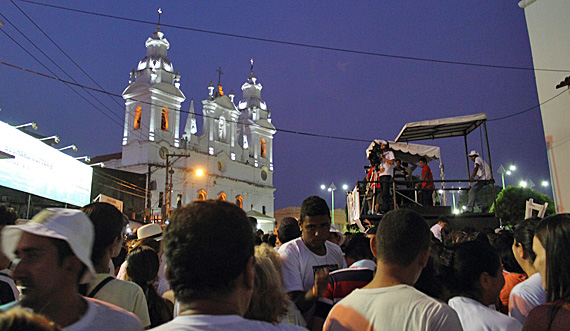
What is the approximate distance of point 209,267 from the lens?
1.40 m

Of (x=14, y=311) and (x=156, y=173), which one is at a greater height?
(x=156, y=173)

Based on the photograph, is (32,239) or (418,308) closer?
(32,239)

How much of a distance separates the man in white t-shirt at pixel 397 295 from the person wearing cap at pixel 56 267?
1168 mm

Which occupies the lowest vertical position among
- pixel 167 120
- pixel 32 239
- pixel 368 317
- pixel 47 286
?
pixel 368 317

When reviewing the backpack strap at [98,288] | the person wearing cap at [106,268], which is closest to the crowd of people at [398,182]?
the person wearing cap at [106,268]

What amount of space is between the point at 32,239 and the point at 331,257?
7.79 ft

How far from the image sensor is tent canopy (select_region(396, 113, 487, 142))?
11730 mm

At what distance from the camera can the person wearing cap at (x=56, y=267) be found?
1.80 metres

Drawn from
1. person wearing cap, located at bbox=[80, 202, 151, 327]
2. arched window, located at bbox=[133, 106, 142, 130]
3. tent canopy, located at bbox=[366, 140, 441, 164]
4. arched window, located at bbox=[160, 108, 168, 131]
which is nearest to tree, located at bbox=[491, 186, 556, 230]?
tent canopy, located at bbox=[366, 140, 441, 164]

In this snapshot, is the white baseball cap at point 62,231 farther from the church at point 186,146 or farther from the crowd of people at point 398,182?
the church at point 186,146

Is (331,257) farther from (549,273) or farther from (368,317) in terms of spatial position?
(549,273)

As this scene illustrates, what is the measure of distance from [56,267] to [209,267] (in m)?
0.89

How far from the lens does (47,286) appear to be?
71.1 inches

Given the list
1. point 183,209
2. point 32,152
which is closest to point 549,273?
point 183,209
